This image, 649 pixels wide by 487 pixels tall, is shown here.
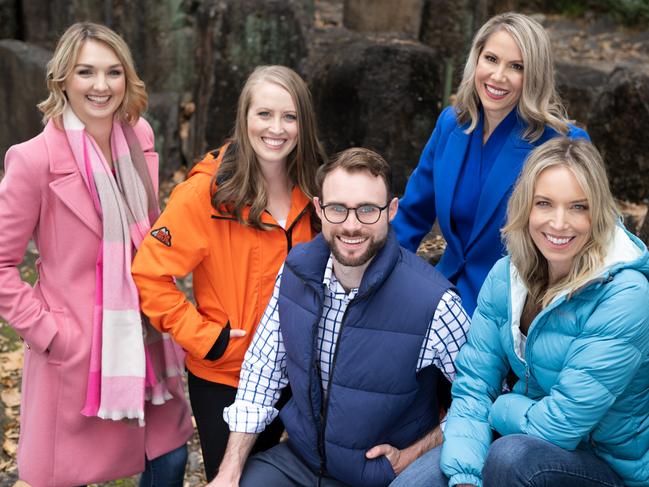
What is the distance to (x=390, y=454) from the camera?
303 cm

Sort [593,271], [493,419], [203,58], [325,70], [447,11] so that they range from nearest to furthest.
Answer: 1. [593,271]
2. [493,419]
3. [325,70]
4. [203,58]
5. [447,11]

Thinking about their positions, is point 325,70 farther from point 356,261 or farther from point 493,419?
point 493,419

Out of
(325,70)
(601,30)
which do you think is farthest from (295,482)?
Answer: (601,30)

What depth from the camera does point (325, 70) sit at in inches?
228

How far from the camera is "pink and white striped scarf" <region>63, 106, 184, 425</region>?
Answer: 3.19 metres

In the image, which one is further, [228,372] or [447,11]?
[447,11]

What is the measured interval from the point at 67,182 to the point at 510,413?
5.57ft

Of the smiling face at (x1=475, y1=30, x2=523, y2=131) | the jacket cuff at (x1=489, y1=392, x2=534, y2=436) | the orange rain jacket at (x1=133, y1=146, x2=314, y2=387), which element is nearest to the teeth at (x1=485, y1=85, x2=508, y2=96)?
the smiling face at (x1=475, y1=30, x2=523, y2=131)

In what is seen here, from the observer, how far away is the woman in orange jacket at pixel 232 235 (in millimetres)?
3232

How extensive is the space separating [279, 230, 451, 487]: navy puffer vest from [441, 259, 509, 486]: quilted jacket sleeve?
0.51 ft

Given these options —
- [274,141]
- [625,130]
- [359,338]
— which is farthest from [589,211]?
[625,130]

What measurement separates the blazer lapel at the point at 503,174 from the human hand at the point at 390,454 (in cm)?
91

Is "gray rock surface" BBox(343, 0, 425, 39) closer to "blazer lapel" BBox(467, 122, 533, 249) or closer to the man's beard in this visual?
"blazer lapel" BBox(467, 122, 533, 249)

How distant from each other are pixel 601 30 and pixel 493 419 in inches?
342
